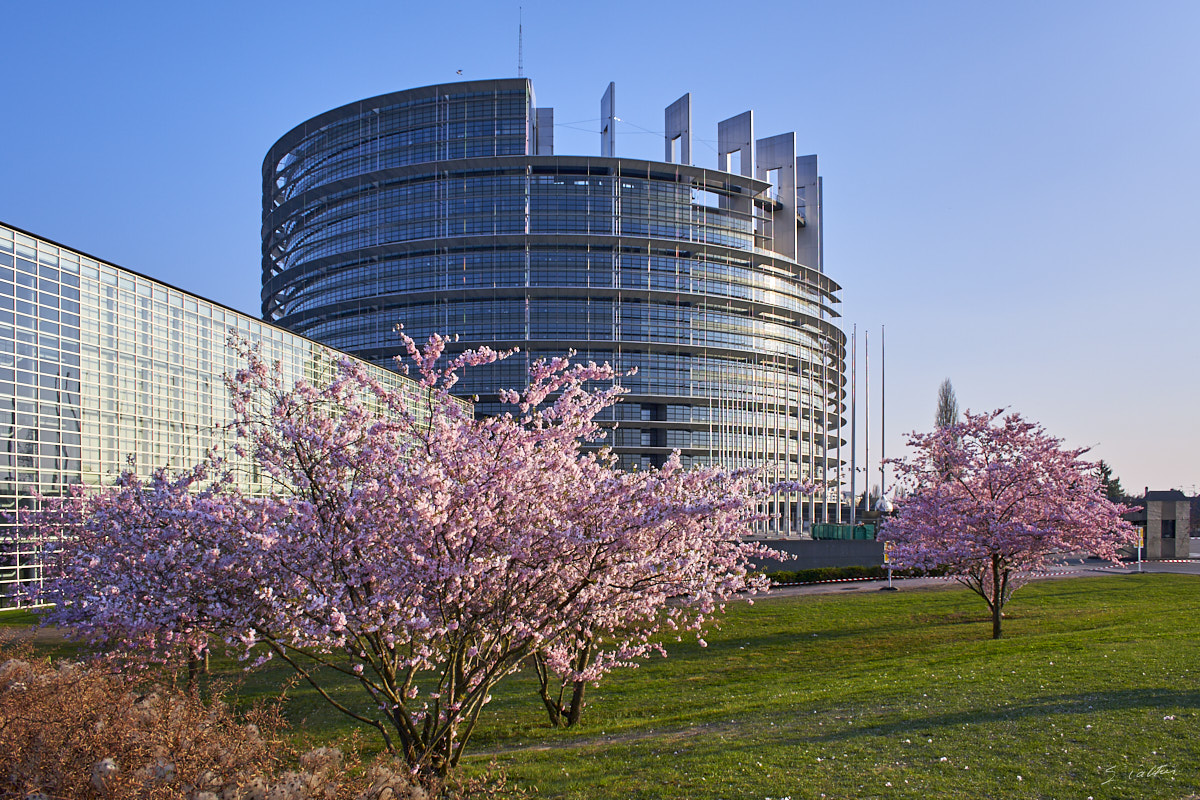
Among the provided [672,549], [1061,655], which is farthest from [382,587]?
[1061,655]

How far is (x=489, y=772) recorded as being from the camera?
12.6 meters

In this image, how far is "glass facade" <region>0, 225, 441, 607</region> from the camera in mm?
30906

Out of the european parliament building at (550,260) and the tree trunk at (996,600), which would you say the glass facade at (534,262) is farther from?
the tree trunk at (996,600)

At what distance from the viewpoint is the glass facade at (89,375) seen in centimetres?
3091

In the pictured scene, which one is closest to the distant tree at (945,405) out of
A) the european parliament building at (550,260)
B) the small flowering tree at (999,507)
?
the european parliament building at (550,260)

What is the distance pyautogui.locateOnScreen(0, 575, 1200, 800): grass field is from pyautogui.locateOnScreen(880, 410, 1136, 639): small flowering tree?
2412 mm

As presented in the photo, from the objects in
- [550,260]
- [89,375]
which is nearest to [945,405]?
[550,260]

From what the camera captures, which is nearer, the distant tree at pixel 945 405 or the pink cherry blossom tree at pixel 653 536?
the pink cherry blossom tree at pixel 653 536

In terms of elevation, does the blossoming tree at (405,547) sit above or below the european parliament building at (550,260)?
below

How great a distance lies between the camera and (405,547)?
380 inches

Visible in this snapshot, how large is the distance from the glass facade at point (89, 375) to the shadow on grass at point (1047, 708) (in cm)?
2163

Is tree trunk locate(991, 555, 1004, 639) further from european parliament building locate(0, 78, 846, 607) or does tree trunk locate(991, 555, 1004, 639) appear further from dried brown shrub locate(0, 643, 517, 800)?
european parliament building locate(0, 78, 846, 607)

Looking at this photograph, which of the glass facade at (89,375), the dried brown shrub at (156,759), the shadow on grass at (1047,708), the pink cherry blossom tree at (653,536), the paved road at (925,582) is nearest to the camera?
the dried brown shrub at (156,759)

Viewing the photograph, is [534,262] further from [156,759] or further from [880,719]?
[156,759]
